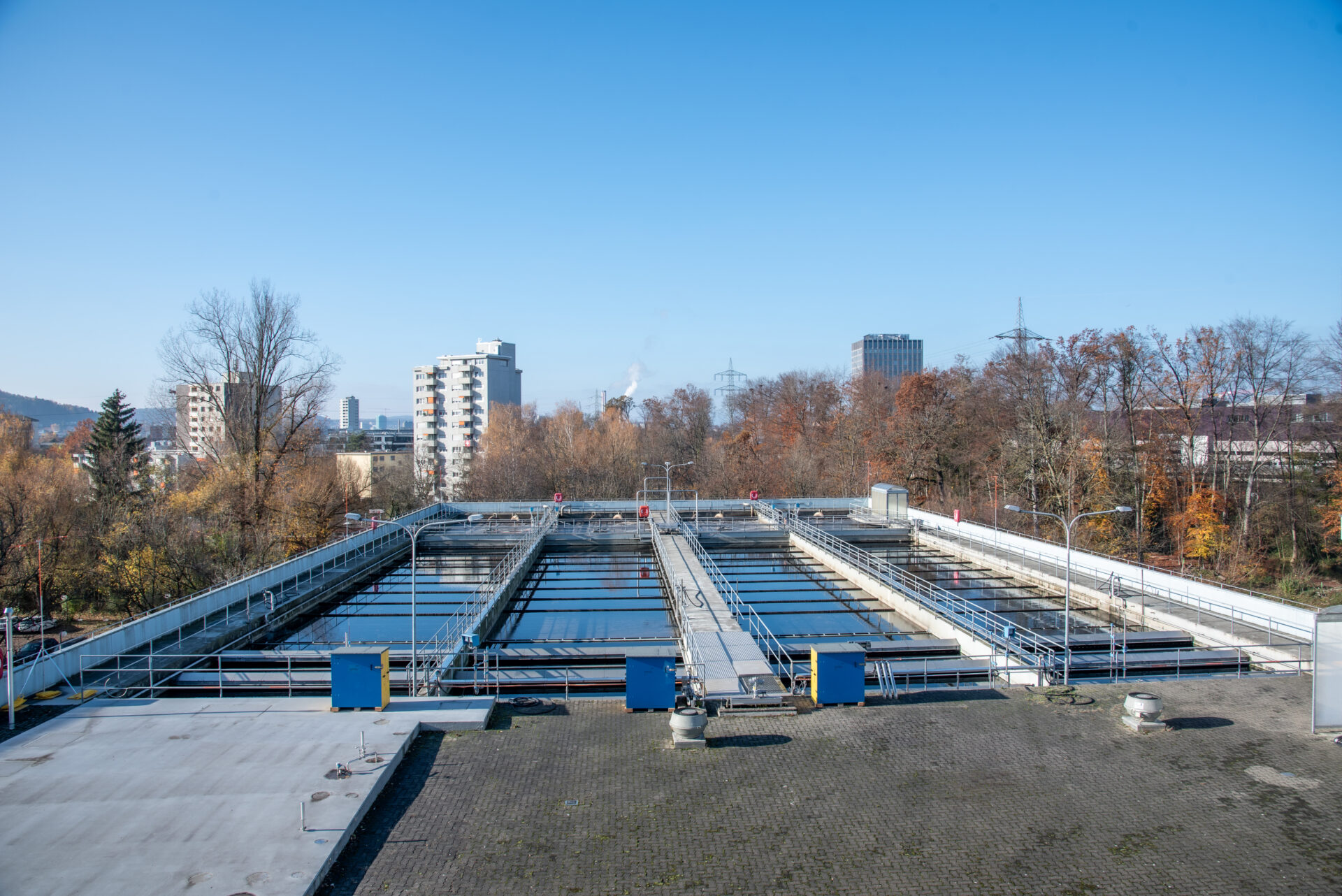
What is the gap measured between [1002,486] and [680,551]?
78.2 feet

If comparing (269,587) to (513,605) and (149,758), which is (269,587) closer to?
(513,605)

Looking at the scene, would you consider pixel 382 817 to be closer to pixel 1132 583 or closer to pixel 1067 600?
pixel 1067 600

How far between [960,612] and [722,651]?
33.7ft

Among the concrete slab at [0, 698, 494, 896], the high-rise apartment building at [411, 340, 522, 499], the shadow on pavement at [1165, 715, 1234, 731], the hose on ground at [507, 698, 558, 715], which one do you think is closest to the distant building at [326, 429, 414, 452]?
the high-rise apartment building at [411, 340, 522, 499]

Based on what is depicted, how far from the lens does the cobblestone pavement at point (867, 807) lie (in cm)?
848

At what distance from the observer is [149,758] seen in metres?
11.0

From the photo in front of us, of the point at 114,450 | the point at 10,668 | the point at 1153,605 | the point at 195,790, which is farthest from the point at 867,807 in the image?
the point at 114,450

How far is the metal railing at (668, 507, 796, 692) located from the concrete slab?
6529 mm

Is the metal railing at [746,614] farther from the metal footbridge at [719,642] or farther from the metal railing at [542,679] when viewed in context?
the metal railing at [542,679]

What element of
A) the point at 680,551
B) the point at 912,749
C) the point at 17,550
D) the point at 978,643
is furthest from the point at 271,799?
the point at 17,550

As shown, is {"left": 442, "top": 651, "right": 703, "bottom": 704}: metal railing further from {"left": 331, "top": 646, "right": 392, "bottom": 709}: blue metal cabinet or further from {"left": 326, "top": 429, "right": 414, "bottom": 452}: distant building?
{"left": 326, "top": 429, "right": 414, "bottom": 452}: distant building

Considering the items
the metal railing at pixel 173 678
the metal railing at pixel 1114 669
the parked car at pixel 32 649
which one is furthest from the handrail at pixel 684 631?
the parked car at pixel 32 649

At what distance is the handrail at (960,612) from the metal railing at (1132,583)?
441cm

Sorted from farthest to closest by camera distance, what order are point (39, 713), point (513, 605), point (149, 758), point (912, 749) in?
point (513, 605)
point (39, 713)
point (912, 749)
point (149, 758)
